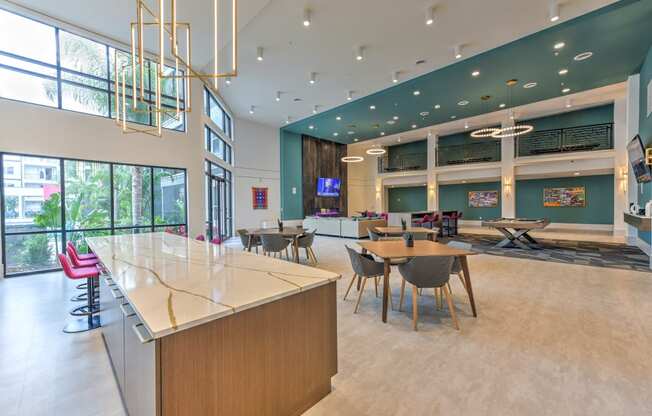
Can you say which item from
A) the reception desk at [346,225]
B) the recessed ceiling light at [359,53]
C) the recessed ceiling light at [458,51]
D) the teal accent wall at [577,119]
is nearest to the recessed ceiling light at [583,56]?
the recessed ceiling light at [458,51]

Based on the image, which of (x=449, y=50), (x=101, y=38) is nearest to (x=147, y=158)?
(x=101, y=38)

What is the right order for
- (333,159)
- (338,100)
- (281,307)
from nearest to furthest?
(281,307), (338,100), (333,159)

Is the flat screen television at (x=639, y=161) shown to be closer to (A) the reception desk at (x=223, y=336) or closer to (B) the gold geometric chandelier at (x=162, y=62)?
(A) the reception desk at (x=223, y=336)

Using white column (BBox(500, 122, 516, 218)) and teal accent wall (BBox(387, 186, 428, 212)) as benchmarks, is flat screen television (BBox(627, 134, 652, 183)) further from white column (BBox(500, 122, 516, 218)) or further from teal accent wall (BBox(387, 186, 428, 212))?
teal accent wall (BBox(387, 186, 428, 212))

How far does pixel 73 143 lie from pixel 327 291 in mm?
6701

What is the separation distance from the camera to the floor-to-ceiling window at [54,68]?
195 inches

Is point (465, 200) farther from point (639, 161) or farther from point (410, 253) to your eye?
point (410, 253)

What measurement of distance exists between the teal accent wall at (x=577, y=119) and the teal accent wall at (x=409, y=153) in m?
4.93

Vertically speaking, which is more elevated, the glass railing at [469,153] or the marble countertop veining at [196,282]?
the glass railing at [469,153]

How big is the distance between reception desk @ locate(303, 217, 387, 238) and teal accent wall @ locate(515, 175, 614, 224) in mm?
7433

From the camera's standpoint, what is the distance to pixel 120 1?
16.0 feet

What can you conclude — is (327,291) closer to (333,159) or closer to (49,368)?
(49,368)

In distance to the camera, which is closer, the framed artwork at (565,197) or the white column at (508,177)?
the white column at (508,177)

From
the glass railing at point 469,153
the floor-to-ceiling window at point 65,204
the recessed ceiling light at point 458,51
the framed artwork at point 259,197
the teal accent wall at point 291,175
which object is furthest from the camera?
the glass railing at point 469,153
